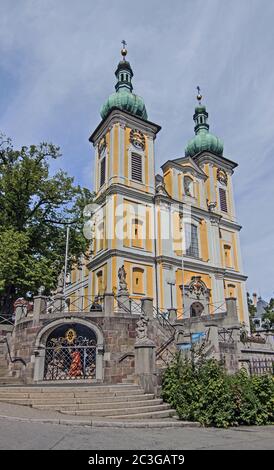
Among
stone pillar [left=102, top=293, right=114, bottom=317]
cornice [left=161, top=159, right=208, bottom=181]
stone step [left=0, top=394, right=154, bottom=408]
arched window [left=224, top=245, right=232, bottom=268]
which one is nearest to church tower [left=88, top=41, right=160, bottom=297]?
cornice [left=161, top=159, right=208, bottom=181]

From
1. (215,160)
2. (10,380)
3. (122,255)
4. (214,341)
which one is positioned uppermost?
(215,160)

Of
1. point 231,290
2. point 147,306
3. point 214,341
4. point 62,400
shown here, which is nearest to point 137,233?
point 231,290

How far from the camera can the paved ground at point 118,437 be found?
20.4 feet

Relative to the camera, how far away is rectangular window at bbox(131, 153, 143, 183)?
3253 centimetres

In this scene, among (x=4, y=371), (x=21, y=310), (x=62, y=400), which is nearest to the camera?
(x=62, y=400)

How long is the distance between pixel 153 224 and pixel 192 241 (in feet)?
14.8

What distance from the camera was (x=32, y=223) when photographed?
22234mm

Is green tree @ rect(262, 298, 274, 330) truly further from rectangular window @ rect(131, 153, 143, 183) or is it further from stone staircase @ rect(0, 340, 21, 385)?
stone staircase @ rect(0, 340, 21, 385)

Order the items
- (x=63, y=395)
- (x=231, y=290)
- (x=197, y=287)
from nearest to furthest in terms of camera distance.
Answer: (x=63, y=395) → (x=197, y=287) → (x=231, y=290)

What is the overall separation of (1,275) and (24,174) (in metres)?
6.37

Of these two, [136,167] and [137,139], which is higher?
[137,139]

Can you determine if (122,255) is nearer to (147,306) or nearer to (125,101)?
(147,306)
